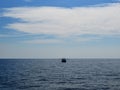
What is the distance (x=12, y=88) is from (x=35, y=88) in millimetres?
5756

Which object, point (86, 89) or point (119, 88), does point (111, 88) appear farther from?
point (86, 89)

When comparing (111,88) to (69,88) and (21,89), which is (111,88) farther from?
(21,89)

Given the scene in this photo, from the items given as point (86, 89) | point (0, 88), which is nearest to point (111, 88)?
point (86, 89)

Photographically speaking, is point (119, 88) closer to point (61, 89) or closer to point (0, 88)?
point (61, 89)

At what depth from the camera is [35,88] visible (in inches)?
2549

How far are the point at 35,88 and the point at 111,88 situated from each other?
62.8ft

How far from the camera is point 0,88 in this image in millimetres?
64250

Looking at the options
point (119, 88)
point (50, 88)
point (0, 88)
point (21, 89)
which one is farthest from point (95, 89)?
point (0, 88)

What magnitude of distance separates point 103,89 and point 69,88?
27.8 feet

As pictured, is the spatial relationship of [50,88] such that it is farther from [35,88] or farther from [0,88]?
[0,88]

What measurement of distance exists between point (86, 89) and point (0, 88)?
70.9ft

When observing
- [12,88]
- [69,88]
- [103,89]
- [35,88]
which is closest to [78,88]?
[69,88]

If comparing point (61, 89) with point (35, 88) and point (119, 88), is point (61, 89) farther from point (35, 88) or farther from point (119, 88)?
point (119, 88)

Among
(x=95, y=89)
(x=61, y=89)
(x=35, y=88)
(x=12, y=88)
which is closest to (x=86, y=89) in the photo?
(x=95, y=89)
